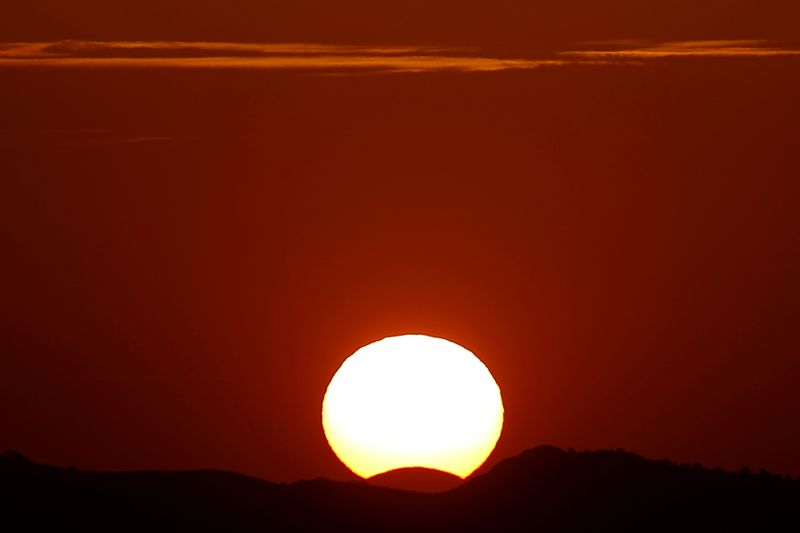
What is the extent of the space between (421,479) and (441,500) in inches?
385

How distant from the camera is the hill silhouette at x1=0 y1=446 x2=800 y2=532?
1586 inches

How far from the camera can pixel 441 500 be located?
4362 centimetres

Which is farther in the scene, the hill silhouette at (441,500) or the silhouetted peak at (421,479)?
the silhouetted peak at (421,479)

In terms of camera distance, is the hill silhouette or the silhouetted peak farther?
the silhouetted peak

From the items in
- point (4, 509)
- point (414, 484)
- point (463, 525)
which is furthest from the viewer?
point (414, 484)

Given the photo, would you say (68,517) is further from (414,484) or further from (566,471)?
(414,484)

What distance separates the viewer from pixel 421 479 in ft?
175

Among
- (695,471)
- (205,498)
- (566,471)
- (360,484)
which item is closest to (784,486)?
(695,471)

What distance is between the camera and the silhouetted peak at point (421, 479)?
172 feet

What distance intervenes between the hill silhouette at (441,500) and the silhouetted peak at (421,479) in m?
7.96

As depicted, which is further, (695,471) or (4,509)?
(695,471)

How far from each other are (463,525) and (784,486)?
21.7 feet

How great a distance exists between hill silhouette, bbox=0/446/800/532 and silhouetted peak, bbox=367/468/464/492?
796cm

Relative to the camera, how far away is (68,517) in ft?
130
